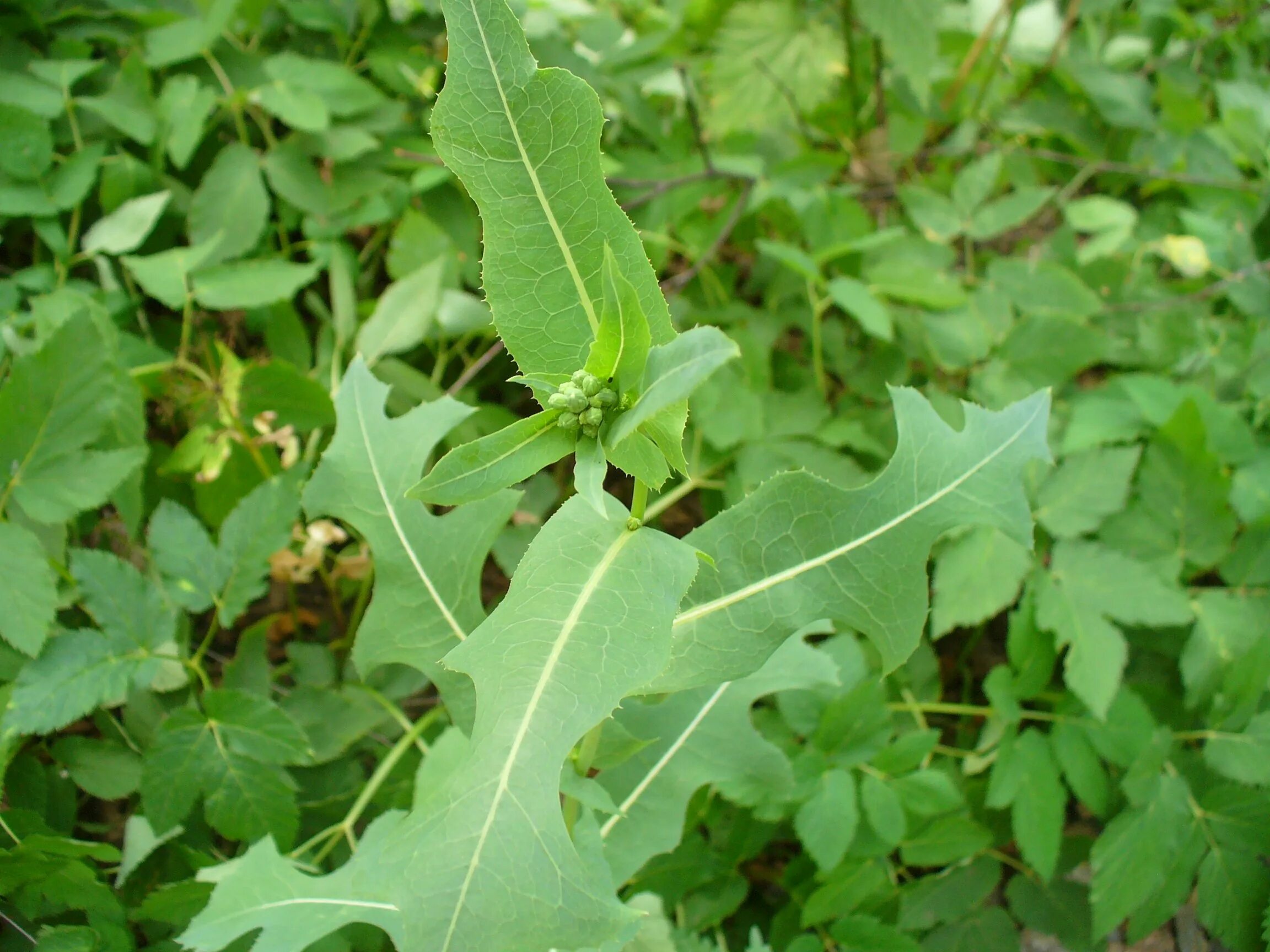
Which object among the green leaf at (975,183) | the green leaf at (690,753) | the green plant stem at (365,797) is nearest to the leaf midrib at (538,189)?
the green leaf at (690,753)

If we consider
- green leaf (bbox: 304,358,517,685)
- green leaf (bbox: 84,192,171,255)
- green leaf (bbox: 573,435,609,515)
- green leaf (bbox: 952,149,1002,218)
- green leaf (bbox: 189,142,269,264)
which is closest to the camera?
green leaf (bbox: 573,435,609,515)

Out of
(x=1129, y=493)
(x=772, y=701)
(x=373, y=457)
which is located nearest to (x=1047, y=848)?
(x=772, y=701)

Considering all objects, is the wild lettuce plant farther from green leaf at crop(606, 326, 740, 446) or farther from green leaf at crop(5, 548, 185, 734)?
green leaf at crop(5, 548, 185, 734)

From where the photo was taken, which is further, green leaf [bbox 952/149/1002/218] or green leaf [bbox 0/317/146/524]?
green leaf [bbox 952/149/1002/218]

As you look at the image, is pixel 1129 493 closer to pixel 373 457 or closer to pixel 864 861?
pixel 864 861

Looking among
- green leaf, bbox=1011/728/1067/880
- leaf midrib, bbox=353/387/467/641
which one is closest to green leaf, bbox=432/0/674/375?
leaf midrib, bbox=353/387/467/641

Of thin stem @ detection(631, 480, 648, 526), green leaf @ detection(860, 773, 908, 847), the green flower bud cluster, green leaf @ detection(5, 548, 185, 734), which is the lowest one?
green leaf @ detection(860, 773, 908, 847)

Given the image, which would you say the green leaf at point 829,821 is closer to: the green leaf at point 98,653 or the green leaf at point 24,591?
the green leaf at point 98,653
